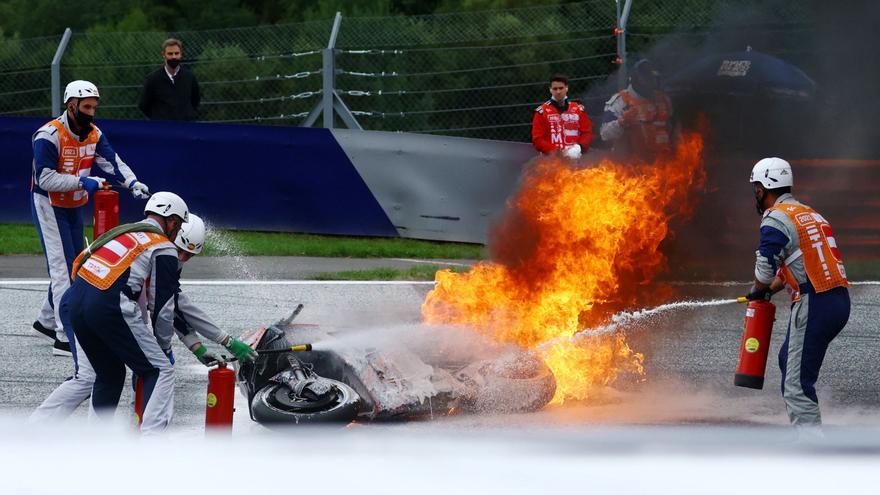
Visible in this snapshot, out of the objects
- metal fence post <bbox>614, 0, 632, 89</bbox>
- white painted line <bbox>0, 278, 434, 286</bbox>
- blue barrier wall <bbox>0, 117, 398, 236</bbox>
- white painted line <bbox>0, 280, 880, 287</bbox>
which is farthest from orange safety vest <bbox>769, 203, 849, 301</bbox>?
blue barrier wall <bbox>0, 117, 398, 236</bbox>

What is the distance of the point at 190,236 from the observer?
7.22 metres

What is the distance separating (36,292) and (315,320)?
15.4 ft

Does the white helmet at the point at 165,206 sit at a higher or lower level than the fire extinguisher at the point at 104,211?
higher

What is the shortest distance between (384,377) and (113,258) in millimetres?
1880

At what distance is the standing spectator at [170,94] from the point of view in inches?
603

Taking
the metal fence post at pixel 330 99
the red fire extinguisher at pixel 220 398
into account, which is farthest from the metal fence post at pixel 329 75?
the red fire extinguisher at pixel 220 398

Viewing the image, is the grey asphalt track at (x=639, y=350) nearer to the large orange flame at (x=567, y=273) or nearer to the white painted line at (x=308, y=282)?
the white painted line at (x=308, y=282)

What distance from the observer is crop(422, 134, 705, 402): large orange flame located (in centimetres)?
859

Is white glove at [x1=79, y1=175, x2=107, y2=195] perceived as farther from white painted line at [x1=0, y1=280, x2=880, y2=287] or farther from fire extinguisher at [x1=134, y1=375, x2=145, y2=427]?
white painted line at [x1=0, y1=280, x2=880, y2=287]

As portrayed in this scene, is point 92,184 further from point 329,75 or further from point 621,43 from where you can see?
point 621,43

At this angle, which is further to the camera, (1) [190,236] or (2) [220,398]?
(1) [190,236]

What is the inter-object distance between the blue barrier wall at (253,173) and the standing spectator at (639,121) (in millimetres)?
3250

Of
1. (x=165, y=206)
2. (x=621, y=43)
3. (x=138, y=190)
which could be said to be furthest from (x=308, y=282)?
(x=165, y=206)

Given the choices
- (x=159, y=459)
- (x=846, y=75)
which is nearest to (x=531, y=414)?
(x=159, y=459)
